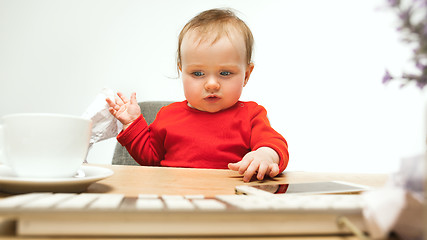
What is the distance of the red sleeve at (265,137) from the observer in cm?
81

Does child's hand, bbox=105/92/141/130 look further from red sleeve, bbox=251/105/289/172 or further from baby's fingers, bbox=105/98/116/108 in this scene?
red sleeve, bbox=251/105/289/172

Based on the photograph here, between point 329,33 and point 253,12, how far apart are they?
0.53m

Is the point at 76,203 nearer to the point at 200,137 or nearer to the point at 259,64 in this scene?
the point at 200,137

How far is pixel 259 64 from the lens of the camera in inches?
89.7

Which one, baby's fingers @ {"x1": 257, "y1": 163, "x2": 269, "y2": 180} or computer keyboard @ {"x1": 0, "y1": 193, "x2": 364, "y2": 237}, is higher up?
computer keyboard @ {"x1": 0, "y1": 193, "x2": 364, "y2": 237}

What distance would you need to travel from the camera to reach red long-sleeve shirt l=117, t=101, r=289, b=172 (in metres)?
1.04

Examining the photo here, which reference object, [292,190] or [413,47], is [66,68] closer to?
[292,190]

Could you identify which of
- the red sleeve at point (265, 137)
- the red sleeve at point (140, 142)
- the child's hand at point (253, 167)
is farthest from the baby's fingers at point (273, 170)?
the red sleeve at point (140, 142)

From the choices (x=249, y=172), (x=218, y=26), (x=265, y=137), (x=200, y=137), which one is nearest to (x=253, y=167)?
(x=249, y=172)

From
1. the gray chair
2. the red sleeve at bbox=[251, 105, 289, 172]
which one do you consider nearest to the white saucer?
the red sleeve at bbox=[251, 105, 289, 172]

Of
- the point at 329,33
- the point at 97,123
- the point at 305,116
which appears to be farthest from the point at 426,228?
the point at 329,33

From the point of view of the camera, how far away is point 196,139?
3.51 ft

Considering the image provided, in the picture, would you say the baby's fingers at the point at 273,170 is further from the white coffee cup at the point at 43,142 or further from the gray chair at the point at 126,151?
the gray chair at the point at 126,151

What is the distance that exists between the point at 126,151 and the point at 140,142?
258 millimetres
